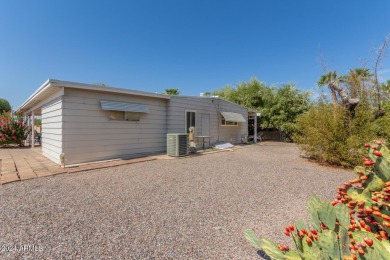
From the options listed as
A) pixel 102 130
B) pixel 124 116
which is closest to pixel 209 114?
pixel 124 116

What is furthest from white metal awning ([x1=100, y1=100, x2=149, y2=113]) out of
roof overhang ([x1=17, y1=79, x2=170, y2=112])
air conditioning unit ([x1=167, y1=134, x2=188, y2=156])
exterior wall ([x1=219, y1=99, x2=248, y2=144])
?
exterior wall ([x1=219, y1=99, x2=248, y2=144])

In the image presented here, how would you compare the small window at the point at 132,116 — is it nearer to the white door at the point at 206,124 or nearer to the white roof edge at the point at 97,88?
the white roof edge at the point at 97,88

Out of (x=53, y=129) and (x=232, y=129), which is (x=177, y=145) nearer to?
(x=53, y=129)

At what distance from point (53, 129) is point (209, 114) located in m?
8.26

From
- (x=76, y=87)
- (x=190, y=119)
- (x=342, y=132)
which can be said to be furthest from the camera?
(x=190, y=119)

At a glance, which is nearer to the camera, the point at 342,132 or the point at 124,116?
the point at 342,132

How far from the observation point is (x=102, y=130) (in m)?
7.27

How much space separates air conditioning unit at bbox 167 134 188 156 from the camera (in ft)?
27.5

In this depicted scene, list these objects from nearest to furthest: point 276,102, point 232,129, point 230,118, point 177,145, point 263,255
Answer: point 263,255 < point 177,145 < point 230,118 < point 232,129 < point 276,102

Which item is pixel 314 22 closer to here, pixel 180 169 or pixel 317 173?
pixel 317 173

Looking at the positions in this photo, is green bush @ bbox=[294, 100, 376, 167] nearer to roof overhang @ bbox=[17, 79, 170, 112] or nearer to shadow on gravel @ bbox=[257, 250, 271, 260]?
shadow on gravel @ bbox=[257, 250, 271, 260]

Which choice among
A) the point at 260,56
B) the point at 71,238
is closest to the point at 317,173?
the point at 71,238

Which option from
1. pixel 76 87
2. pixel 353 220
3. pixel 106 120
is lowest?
pixel 353 220

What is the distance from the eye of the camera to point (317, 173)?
588 centimetres
